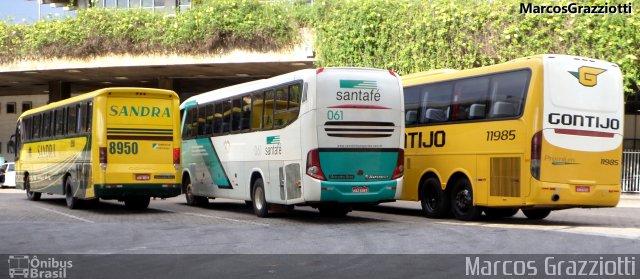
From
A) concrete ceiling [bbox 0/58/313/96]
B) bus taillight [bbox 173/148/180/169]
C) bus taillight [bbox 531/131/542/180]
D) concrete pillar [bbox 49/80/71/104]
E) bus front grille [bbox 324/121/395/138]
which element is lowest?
bus taillight [bbox 173/148/180/169]

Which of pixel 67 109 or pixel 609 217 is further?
pixel 67 109

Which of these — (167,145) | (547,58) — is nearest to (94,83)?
(167,145)

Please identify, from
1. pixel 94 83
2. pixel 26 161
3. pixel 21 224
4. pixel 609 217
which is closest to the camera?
pixel 21 224

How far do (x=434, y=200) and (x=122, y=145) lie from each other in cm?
742

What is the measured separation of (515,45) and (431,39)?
3.09 m

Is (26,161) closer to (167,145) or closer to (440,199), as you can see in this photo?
(167,145)

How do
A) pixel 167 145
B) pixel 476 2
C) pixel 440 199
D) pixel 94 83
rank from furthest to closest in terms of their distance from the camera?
pixel 94 83 < pixel 476 2 < pixel 167 145 < pixel 440 199

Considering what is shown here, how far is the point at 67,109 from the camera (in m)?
23.4

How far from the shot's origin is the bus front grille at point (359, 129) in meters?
17.6

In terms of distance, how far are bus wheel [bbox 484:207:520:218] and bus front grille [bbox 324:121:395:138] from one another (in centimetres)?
311

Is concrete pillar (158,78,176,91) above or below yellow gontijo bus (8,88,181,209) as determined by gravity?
above

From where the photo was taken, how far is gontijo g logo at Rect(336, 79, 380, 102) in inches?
698

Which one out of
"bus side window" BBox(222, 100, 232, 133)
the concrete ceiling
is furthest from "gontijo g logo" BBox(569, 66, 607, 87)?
the concrete ceiling
